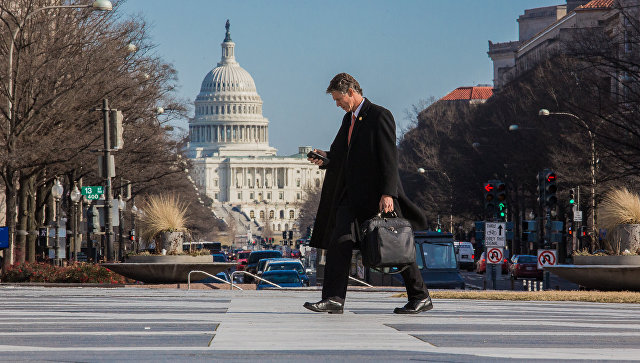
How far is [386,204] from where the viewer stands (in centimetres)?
1055

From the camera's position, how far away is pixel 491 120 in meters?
76.6

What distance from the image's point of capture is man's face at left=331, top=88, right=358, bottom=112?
1105cm

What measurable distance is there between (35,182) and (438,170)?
4666 cm

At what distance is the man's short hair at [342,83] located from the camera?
11.0 m

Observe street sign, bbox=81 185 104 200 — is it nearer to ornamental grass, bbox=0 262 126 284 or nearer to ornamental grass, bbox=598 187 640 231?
ornamental grass, bbox=0 262 126 284

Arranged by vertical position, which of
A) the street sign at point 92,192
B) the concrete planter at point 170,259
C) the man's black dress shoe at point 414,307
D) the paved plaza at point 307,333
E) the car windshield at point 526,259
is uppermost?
the street sign at point 92,192

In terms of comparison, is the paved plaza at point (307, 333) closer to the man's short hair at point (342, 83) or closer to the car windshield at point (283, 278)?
the man's short hair at point (342, 83)

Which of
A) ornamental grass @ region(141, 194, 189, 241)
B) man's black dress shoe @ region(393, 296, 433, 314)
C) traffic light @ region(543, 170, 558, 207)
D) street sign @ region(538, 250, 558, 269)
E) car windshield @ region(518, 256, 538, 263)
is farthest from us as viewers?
car windshield @ region(518, 256, 538, 263)

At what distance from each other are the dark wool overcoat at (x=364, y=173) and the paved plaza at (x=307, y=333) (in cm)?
84

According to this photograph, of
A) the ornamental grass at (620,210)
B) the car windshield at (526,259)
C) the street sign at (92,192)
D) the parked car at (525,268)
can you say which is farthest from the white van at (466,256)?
the ornamental grass at (620,210)

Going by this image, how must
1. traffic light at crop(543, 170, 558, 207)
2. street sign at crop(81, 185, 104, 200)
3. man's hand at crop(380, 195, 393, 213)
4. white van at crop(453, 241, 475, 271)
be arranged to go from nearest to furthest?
1. man's hand at crop(380, 195, 393, 213)
2. traffic light at crop(543, 170, 558, 207)
3. street sign at crop(81, 185, 104, 200)
4. white van at crop(453, 241, 475, 271)

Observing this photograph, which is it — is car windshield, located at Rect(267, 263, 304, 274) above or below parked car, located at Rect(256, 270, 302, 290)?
above

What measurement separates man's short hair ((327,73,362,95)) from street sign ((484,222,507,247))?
23837 millimetres

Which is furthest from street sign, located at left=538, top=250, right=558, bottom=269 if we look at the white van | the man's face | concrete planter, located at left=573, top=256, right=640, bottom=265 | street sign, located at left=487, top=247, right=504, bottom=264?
the white van
